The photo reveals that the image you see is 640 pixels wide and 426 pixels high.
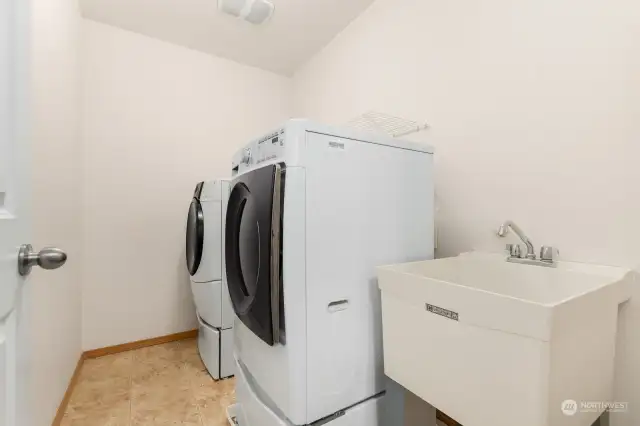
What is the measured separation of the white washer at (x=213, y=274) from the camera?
199 centimetres

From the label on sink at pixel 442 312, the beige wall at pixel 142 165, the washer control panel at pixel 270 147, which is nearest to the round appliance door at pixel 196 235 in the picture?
the beige wall at pixel 142 165

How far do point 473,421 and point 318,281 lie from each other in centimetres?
57

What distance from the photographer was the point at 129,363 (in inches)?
87.0

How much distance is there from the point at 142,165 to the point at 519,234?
2.65 metres

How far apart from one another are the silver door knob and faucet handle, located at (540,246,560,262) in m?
1.50

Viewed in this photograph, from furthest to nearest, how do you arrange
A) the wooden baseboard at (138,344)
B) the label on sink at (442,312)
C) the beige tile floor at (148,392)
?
1. the wooden baseboard at (138,344)
2. the beige tile floor at (148,392)
3. the label on sink at (442,312)

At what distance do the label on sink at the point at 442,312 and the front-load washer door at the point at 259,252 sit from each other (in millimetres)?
470

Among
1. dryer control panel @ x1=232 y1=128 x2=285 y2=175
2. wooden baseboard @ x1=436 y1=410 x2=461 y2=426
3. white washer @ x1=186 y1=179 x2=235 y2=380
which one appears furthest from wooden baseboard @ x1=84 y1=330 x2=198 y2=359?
wooden baseboard @ x1=436 y1=410 x2=461 y2=426

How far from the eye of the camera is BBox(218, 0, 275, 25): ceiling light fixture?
208 centimetres

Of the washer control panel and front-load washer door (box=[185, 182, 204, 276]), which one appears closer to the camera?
the washer control panel

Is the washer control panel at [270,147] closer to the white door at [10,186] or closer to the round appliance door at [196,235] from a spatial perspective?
the white door at [10,186]

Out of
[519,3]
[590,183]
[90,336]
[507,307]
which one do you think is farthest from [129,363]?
[519,3]

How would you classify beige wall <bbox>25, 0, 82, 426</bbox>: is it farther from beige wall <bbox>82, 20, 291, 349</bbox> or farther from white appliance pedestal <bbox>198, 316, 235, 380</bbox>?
white appliance pedestal <bbox>198, 316, 235, 380</bbox>

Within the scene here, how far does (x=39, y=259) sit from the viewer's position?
66cm
